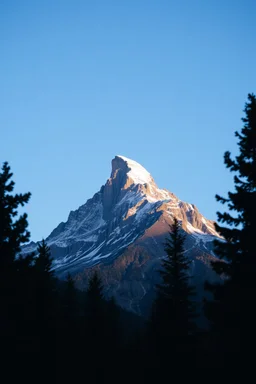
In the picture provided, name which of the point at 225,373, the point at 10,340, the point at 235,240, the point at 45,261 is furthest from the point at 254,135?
the point at 45,261

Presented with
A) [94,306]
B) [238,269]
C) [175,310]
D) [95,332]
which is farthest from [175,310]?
[94,306]

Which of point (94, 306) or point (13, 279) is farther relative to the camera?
point (94, 306)

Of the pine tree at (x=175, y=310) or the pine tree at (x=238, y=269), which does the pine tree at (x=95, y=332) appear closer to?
the pine tree at (x=175, y=310)

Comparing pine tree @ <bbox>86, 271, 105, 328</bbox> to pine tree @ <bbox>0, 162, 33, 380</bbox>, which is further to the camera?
pine tree @ <bbox>86, 271, 105, 328</bbox>

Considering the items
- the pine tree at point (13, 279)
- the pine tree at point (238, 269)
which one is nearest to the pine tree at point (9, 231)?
the pine tree at point (13, 279)

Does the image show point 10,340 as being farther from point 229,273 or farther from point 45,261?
point 45,261

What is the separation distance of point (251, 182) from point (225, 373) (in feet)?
26.1

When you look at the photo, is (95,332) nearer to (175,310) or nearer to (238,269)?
(175,310)

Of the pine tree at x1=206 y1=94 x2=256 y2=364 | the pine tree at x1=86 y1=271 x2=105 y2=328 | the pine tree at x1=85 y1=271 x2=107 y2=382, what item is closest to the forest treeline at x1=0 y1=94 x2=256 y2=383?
the pine tree at x1=206 y1=94 x2=256 y2=364

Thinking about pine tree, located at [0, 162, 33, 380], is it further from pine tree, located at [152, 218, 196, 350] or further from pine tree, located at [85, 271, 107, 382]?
pine tree, located at [85, 271, 107, 382]

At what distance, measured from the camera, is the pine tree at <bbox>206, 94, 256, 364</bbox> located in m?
17.3

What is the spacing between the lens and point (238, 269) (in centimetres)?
1767

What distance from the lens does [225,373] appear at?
57.2 feet

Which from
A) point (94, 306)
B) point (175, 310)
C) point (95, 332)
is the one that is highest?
point (94, 306)
